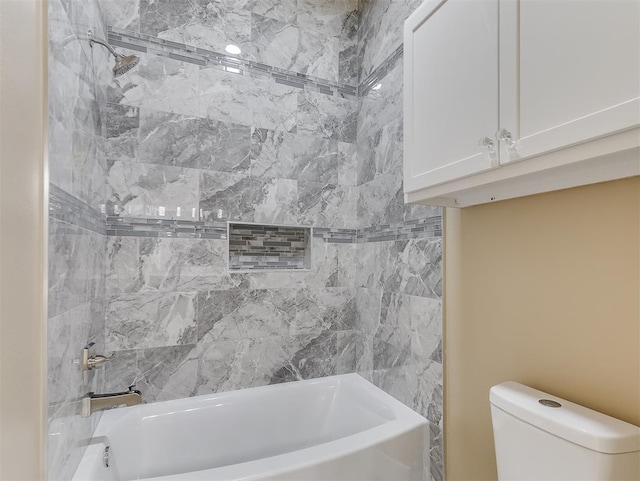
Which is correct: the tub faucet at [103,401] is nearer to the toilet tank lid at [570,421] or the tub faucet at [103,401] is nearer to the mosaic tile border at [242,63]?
the toilet tank lid at [570,421]

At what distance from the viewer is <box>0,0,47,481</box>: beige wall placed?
717 millimetres

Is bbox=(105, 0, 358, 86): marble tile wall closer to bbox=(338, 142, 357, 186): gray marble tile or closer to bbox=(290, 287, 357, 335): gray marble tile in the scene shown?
bbox=(338, 142, 357, 186): gray marble tile

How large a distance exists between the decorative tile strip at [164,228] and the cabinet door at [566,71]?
1572 millimetres

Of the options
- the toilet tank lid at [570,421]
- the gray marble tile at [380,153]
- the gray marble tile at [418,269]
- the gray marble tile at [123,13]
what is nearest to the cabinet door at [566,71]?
the toilet tank lid at [570,421]

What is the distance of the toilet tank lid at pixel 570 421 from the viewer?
2.54 ft

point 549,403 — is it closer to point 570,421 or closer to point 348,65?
point 570,421

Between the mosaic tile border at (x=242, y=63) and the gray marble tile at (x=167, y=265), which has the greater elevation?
the mosaic tile border at (x=242, y=63)

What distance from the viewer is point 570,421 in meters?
0.85

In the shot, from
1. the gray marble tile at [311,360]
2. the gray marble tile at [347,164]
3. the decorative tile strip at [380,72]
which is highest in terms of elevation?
the decorative tile strip at [380,72]

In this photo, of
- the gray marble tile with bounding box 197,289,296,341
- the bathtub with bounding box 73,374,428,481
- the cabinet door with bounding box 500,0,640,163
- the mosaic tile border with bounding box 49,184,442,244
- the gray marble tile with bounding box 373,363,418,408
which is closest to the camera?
the cabinet door with bounding box 500,0,640,163

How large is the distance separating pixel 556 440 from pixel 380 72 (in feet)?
6.62

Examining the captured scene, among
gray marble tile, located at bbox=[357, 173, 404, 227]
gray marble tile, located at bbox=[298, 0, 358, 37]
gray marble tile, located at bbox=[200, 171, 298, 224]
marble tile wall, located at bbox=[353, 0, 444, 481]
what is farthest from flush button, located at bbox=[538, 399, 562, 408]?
gray marble tile, located at bbox=[298, 0, 358, 37]

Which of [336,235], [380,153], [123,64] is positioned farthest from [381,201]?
[123,64]

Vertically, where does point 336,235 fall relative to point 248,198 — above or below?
below
